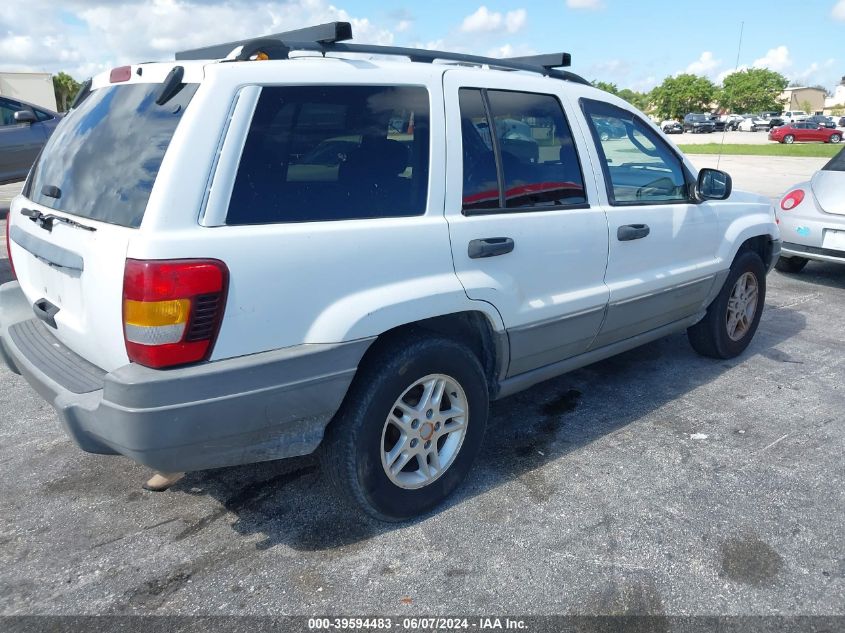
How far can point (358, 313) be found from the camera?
253 cm

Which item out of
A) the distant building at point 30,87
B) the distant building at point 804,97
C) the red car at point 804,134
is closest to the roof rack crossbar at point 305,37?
the distant building at point 30,87

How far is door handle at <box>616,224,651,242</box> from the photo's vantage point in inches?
143

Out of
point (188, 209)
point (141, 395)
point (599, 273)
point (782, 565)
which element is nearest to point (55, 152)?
point (188, 209)

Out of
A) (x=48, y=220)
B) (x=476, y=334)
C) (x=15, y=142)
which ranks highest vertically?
(x=15, y=142)

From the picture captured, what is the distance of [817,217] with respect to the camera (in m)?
6.83

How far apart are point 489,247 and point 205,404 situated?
135 cm

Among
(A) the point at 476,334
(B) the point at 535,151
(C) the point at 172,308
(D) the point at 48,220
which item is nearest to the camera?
(C) the point at 172,308

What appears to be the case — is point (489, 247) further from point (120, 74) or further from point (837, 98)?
point (837, 98)

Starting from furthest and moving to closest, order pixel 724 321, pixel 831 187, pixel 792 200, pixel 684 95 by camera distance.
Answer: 1. pixel 684 95
2. pixel 792 200
3. pixel 831 187
4. pixel 724 321

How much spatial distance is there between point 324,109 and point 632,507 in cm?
218

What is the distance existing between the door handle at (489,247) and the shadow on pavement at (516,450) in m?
1.13

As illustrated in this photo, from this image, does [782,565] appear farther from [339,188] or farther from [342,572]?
[339,188]

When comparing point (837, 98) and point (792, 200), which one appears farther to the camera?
point (837, 98)

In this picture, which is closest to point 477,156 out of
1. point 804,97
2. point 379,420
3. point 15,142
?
point 379,420
